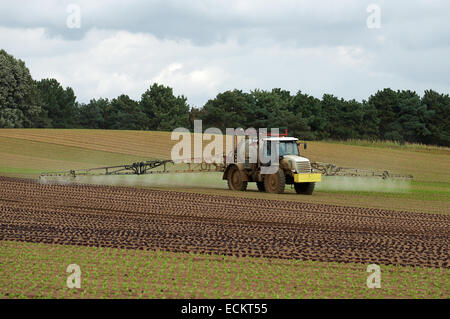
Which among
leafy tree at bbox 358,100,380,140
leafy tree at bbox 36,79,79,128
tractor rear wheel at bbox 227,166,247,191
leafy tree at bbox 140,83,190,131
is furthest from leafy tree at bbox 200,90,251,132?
tractor rear wheel at bbox 227,166,247,191

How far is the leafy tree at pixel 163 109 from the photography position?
101000 mm

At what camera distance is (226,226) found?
1716cm

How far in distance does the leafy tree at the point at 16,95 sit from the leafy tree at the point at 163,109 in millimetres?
21510

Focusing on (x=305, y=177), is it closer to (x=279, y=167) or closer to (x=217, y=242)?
(x=279, y=167)

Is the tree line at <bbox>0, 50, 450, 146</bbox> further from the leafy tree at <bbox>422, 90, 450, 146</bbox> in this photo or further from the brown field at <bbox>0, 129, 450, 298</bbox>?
the brown field at <bbox>0, 129, 450, 298</bbox>

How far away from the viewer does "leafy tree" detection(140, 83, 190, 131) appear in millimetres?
101000

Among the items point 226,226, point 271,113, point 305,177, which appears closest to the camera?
point 226,226

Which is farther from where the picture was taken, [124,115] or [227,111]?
[124,115]

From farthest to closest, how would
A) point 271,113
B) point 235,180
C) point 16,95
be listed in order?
point 271,113, point 16,95, point 235,180

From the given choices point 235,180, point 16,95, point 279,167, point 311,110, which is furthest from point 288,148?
point 311,110

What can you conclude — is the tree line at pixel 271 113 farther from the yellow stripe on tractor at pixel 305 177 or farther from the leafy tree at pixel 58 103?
the yellow stripe on tractor at pixel 305 177

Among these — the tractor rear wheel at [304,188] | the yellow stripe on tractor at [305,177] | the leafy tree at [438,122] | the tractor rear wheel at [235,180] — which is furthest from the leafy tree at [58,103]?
the yellow stripe on tractor at [305,177]

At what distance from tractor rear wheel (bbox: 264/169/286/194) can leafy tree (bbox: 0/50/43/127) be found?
181 ft

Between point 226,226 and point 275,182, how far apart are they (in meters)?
10.3
